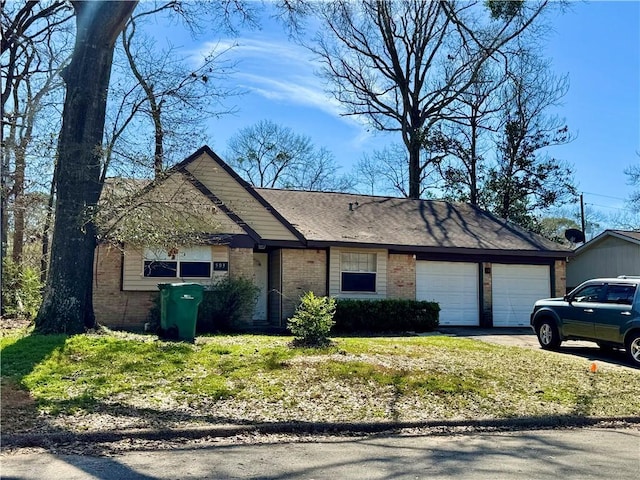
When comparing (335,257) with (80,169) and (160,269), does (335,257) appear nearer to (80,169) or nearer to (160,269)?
(160,269)

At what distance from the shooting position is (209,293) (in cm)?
1478

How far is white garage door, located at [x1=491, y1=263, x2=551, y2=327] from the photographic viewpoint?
19.7m

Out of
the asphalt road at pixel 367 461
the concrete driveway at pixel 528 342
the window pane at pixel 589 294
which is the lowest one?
the asphalt road at pixel 367 461

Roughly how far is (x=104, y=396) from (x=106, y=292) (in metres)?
8.47

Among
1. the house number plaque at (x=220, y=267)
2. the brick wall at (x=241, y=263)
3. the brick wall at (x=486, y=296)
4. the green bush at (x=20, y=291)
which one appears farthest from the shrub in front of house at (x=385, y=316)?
the green bush at (x=20, y=291)

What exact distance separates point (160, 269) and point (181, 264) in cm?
57

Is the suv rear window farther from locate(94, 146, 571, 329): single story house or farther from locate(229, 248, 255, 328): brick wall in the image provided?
locate(229, 248, 255, 328): brick wall

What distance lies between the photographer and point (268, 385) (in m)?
8.40

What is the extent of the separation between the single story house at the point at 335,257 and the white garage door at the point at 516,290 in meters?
0.03

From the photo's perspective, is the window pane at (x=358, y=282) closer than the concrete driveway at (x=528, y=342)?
No

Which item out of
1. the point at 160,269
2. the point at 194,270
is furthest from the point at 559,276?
the point at 160,269

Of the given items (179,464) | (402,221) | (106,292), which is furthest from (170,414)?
(402,221)

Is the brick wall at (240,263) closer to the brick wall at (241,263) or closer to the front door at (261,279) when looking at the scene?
the brick wall at (241,263)

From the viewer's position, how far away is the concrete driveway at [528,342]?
12981 millimetres
